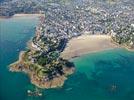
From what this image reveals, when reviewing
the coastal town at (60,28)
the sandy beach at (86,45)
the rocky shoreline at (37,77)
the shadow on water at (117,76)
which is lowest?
the shadow on water at (117,76)

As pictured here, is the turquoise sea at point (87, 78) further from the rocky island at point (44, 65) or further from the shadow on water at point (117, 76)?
the rocky island at point (44, 65)

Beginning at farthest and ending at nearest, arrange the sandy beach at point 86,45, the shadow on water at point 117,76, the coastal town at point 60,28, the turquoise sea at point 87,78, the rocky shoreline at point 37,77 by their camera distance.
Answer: the sandy beach at point 86,45 → the coastal town at point 60,28 → the rocky shoreline at point 37,77 → the shadow on water at point 117,76 → the turquoise sea at point 87,78

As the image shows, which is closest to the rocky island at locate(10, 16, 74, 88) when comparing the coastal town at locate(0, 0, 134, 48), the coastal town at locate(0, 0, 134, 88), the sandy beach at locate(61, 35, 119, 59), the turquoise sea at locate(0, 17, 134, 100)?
the coastal town at locate(0, 0, 134, 88)

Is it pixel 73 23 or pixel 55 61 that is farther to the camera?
pixel 73 23

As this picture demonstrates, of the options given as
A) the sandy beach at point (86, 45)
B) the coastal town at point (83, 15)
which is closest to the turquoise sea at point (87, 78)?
the sandy beach at point (86, 45)

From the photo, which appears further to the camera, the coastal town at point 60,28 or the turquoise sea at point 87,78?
the coastal town at point 60,28

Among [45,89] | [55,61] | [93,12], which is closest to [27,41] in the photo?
[55,61]

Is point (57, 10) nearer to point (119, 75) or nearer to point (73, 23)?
point (73, 23)

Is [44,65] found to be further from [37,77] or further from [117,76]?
[117,76]
